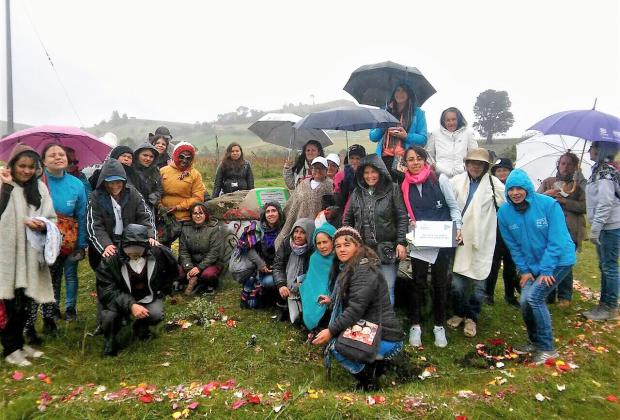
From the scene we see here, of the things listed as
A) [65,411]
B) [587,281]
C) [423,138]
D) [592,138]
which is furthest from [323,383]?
[587,281]

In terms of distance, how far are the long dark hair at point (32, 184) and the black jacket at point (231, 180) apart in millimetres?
3456

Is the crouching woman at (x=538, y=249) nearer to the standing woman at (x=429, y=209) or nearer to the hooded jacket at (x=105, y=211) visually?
the standing woman at (x=429, y=209)

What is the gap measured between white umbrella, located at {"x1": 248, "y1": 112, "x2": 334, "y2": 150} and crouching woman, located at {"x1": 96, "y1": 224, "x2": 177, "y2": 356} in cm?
388

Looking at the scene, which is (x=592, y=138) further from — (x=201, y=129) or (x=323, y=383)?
(x=201, y=129)

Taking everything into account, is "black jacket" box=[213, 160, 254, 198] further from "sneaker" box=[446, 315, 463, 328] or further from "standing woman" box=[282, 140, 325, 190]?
"sneaker" box=[446, 315, 463, 328]

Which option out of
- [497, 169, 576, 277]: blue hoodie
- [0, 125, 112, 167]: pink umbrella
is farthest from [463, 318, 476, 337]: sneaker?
[0, 125, 112, 167]: pink umbrella

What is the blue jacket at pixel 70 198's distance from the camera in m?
5.06

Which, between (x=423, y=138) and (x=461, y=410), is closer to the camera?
(x=461, y=410)

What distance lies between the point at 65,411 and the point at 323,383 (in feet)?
7.94

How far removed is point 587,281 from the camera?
8.16 metres

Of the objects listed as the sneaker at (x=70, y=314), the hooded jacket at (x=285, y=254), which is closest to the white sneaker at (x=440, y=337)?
the hooded jacket at (x=285, y=254)

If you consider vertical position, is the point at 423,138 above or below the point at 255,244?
above

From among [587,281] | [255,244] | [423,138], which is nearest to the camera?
[423,138]

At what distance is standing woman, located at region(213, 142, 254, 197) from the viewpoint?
25.3 feet
